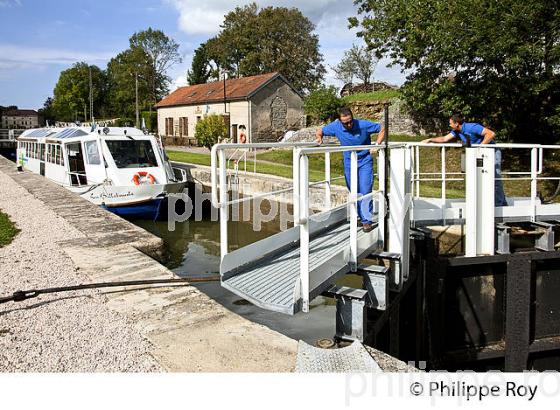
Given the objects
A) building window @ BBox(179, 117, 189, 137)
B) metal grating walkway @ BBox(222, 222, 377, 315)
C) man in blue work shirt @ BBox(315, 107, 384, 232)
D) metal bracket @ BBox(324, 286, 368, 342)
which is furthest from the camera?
building window @ BBox(179, 117, 189, 137)

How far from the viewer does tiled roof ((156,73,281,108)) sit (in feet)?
131

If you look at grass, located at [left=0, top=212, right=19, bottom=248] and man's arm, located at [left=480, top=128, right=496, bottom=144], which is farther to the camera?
grass, located at [left=0, top=212, right=19, bottom=248]

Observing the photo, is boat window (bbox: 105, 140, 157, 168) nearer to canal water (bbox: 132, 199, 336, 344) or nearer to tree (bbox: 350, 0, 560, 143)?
canal water (bbox: 132, 199, 336, 344)

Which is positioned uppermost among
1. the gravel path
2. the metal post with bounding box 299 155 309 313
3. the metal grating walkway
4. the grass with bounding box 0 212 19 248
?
the metal post with bounding box 299 155 309 313

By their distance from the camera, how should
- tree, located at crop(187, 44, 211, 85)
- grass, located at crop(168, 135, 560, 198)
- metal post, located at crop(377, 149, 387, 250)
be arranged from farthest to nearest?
tree, located at crop(187, 44, 211, 85), grass, located at crop(168, 135, 560, 198), metal post, located at crop(377, 149, 387, 250)

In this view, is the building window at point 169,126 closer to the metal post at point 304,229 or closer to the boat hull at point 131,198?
the boat hull at point 131,198

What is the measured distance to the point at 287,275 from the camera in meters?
4.76

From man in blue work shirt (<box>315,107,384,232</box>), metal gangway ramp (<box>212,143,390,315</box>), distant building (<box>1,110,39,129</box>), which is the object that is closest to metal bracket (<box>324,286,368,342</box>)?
metal gangway ramp (<box>212,143,390,315</box>)

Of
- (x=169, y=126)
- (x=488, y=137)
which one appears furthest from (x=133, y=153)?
(x=169, y=126)

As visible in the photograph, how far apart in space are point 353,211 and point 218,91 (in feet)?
135

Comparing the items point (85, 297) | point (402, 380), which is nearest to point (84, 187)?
point (85, 297)

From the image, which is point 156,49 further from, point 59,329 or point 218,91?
point 59,329

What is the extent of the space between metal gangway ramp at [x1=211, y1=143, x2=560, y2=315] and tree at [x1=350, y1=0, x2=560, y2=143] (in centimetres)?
842

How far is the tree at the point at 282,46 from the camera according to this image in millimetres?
56562
